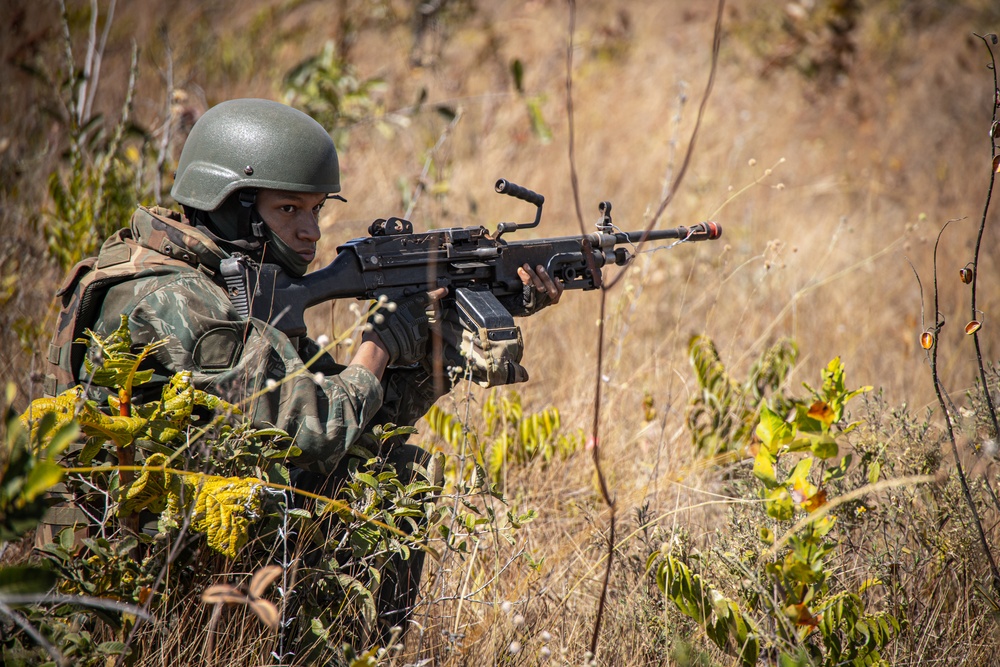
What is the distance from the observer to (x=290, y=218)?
9.21 ft

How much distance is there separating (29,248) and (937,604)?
193 inches

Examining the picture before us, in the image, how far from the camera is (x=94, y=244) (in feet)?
13.2

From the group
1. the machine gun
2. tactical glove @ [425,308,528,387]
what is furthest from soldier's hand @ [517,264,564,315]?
tactical glove @ [425,308,528,387]

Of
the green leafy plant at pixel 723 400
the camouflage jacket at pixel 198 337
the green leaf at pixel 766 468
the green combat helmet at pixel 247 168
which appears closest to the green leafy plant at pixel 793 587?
the green leaf at pixel 766 468

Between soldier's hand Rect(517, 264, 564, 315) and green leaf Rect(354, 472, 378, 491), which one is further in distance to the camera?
soldier's hand Rect(517, 264, 564, 315)

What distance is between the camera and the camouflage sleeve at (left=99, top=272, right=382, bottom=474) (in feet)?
7.58

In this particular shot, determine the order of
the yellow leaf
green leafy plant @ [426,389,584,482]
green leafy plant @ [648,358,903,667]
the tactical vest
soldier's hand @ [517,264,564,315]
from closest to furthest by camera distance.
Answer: the yellow leaf, green leafy plant @ [648,358,903,667], the tactical vest, soldier's hand @ [517,264,564,315], green leafy plant @ [426,389,584,482]

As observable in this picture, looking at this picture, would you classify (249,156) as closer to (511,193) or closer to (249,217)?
(249,217)

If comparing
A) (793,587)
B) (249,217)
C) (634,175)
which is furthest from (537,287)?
(634,175)

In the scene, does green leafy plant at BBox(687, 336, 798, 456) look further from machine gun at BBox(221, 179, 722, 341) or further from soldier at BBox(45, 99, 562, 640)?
soldier at BBox(45, 99, 562, 640)

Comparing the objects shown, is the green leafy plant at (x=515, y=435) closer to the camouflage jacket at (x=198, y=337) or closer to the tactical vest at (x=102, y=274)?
the camouflage jacket at (x=198, y=337)

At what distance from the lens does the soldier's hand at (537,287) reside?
3311mm

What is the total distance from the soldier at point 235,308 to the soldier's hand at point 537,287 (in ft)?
1.40

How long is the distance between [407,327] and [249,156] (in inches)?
32.7
